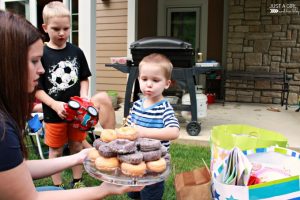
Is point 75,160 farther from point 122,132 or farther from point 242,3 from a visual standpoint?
point 242,3

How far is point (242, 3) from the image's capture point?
275 inches

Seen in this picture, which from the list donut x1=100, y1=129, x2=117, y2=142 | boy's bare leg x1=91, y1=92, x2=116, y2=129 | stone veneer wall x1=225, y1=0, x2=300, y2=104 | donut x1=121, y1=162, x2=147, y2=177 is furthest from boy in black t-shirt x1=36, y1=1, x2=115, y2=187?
stone veneer wall x1=225, y1=0, x2=300, y2=104

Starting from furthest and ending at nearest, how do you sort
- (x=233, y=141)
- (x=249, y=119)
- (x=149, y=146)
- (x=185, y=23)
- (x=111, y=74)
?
(x=185, y=23)
(x=111, y=74)
(x=249, y=119)
(x=233, y=141)
(x=149, y=146)

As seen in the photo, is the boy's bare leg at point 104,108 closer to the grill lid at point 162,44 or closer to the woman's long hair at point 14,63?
the grill lid at point 162,44

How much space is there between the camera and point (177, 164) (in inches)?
130

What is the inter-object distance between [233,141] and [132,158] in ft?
2.24

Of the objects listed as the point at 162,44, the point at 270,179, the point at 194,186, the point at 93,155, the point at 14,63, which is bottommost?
the point at 194,186

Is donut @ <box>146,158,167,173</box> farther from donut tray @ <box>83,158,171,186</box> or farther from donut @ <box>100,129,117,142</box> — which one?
donut @ <box>100,129,117,142</box>

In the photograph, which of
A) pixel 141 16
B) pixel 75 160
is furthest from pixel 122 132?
pixel 141 16

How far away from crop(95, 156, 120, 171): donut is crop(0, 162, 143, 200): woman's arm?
6 centimetres

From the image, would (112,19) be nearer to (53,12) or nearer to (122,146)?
(53,12)

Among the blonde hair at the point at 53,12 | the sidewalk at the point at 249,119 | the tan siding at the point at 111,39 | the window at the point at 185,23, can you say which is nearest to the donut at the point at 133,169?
the blonde hair at the point at 53,12

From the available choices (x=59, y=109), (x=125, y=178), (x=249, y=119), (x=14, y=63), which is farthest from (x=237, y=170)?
(x=249, y=119)

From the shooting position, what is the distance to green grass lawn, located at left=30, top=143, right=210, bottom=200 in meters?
2.71
